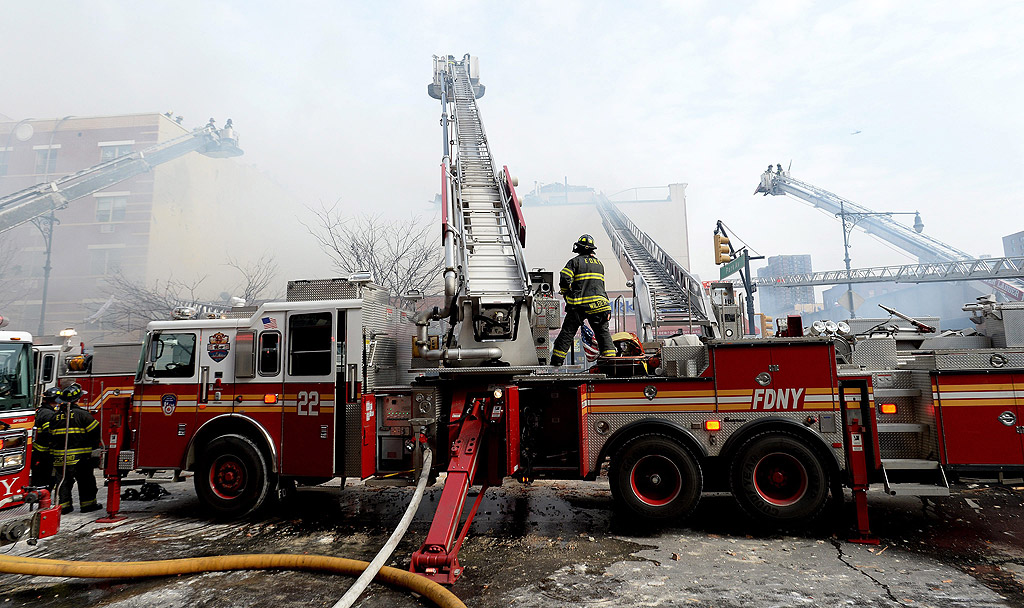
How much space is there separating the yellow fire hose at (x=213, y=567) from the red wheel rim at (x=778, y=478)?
3.66 meters

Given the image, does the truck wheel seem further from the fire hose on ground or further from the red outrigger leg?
the red outrigger leg

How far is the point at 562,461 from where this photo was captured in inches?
258

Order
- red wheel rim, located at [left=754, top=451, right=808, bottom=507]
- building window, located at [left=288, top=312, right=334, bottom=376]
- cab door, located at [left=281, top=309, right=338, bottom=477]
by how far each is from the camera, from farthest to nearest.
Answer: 1. building window, located at [left=288, top=312, right=334, bottom=376]
2. cab door, located at [left=281, top=309, right=338, bottom=477]
3. red wheel rim, located at [left=754, top=451, right=808, bottom=507]

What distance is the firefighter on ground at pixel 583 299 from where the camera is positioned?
7.44 m

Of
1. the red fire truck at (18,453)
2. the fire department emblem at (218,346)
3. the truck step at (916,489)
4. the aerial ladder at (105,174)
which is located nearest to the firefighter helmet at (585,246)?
the truck step at (916,489)

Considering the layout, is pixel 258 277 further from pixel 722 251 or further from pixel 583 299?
pixel 583 299

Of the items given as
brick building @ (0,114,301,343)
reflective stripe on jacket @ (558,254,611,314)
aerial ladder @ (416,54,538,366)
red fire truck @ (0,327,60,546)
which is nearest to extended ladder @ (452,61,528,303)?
aerial ladder @ (416,54,538,366)

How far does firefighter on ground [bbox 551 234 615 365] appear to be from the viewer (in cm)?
744

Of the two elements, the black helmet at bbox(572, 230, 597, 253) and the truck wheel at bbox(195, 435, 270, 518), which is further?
the black helmet at bbox(572, 230, 597, 253)

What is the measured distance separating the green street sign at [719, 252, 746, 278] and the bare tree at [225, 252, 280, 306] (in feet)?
62.5

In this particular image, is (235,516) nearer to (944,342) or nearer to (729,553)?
(729,553)

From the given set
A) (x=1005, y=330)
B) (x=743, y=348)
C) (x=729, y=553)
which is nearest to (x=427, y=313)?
(x=743, y=348)

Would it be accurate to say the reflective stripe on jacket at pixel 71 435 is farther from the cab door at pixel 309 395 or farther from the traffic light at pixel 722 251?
the traffic light at pixel 722 251

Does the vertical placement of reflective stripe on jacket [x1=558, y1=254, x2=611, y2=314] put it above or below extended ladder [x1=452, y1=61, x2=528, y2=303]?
below
